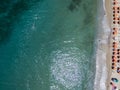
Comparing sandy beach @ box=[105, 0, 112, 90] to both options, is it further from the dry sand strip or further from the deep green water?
the deep green water

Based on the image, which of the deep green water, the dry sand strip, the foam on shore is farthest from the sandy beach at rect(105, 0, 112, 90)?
the deep green water

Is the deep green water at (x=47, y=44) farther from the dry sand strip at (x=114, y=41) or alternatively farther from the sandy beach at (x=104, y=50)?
the dry sand strip at (x=114, y=41)

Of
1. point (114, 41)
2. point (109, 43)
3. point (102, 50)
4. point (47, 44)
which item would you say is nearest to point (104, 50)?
point (102, 50)

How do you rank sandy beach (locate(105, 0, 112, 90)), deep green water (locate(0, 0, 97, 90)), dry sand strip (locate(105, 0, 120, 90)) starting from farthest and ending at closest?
deep green water (locate(0, 0, 97, 90)), sandy beach (locate(105, 0, 112, 90)), dry sand strip (locate(105, 0, 120, 90))

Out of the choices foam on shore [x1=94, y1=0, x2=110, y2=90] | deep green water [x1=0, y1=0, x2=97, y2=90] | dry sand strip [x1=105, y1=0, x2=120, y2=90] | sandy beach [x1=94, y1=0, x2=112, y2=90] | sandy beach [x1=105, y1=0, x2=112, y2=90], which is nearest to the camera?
dry sand strip [x1=105, y1=0, x2=120, y2=90]

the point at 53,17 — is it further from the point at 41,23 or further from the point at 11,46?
the point at 11,46

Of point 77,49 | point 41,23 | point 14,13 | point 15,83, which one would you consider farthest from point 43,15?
point 15,83
